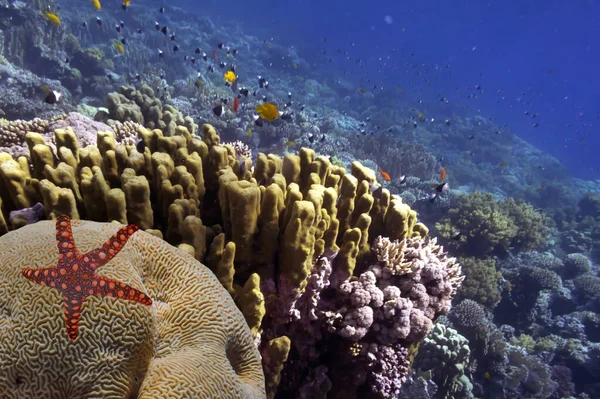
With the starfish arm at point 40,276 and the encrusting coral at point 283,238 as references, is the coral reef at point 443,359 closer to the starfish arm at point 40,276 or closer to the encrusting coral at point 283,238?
the encrusting coral at point 283,238

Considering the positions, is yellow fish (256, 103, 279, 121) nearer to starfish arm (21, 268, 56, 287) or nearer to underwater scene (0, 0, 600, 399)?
underwater scene (0, 0, 600, 399)

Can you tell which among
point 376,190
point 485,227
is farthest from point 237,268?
point 485,227

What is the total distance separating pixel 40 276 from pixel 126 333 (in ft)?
1.54

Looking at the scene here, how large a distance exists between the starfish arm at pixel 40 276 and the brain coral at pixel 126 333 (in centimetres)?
5

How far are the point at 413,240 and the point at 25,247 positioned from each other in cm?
353

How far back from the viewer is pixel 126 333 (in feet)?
5.31

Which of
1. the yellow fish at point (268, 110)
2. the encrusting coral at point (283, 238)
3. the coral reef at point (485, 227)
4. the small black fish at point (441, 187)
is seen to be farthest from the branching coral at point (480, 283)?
the yellow fish at point (268, 110)

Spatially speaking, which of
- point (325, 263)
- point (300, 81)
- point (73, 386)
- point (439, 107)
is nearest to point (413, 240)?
point (325, 263)

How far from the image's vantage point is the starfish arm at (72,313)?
1.48m

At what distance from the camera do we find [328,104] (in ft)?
92.1

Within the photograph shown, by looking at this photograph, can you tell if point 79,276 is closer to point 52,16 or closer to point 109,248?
point 109,248

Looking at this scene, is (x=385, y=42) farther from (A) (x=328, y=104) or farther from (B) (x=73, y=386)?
(B) (x=73, y=386)

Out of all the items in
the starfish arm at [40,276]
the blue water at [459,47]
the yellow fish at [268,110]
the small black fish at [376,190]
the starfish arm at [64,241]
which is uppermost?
the blue water at [459,47]

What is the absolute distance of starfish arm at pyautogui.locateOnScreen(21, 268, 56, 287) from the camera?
1.52m
